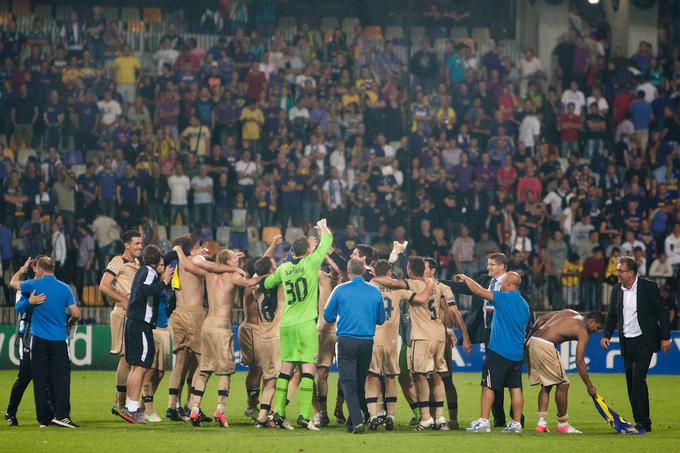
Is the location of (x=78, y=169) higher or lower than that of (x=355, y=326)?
higher

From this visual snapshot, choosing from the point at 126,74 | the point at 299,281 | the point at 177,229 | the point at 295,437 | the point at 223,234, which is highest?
the point at 126,74

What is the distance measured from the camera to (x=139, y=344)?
51.1 feet

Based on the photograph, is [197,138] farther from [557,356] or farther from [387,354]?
[557,356]

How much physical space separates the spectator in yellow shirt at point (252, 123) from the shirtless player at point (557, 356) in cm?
1510

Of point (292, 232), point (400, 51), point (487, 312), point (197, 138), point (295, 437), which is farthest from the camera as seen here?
point (400, 51)

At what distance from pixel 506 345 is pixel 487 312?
1232 mm

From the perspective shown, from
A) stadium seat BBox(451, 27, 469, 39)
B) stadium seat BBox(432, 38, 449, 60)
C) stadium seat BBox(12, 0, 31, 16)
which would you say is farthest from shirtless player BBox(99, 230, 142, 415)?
stadium seat BBox(451, 27, 469, 39)

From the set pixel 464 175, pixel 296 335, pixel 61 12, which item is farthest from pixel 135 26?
pixel 296 335

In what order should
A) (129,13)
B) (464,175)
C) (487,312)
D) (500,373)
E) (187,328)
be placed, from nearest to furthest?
(500,373) → (487,312) → (187,328) → (464,175) → (129,13)

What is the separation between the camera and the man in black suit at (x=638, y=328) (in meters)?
15.5

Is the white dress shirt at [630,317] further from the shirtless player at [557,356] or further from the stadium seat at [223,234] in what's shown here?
the stadium seat at [223,234]

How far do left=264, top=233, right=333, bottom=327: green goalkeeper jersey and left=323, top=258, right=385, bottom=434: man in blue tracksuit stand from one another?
352 millimetres

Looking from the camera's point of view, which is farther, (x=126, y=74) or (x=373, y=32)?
(x=373, y=32)

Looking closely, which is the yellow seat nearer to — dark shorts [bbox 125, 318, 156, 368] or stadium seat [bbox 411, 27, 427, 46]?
stadium seat [bbox 411, 27, 427, 46]
